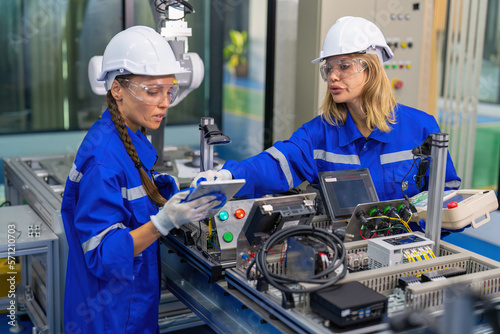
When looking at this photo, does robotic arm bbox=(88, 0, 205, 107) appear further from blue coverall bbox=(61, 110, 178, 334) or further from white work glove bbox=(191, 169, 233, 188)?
blue coverall bbox=(61, 110, 178, 334)

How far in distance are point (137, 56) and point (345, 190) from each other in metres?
0.77

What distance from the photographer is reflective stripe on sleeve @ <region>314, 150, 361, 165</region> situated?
2090 mm

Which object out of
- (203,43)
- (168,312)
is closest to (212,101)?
(203,43)

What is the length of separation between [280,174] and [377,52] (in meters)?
0.55

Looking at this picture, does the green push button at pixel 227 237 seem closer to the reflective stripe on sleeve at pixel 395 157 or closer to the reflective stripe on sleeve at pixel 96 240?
the reflective stripe on sleeve at pixel 96 240

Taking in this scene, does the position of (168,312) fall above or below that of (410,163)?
below

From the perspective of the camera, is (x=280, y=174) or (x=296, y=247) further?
(x=280, y=174)

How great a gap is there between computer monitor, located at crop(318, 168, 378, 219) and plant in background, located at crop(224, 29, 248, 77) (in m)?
9.81

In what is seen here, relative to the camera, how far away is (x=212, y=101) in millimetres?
5262

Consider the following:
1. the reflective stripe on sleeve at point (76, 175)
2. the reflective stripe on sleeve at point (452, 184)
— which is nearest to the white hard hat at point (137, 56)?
the reflective stripe on sleeve at point (76, 175)

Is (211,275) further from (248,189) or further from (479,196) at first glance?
(479,196)


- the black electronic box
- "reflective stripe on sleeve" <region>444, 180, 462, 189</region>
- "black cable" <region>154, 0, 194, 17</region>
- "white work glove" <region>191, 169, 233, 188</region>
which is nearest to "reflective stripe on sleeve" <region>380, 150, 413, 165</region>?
"reflective stripe on sleeve" <region>444, 180, 462, 189</region>

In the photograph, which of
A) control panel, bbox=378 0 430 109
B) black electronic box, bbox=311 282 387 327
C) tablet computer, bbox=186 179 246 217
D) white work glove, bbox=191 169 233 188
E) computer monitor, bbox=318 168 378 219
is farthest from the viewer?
control panel, bbox=378 0 430 109

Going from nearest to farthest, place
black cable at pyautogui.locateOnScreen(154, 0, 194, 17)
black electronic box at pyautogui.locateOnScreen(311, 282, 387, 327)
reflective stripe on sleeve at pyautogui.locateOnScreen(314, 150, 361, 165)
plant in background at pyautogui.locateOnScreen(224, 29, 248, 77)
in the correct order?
black electronic box at pyautogui.locateOnScreen(311, 282, 387, 327)
reflective stripe on sleeve at pyautogui.locateOnScreen(314, 150, 361, 165)
black cable at pyautogui.locateOnScreen(154, 0, 194, 17)
plant in background at pyautogui.locateOnScreen(224, 29, 248, 77)
